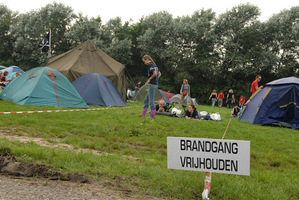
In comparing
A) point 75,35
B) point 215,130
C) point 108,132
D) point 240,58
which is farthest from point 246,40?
point 108,132

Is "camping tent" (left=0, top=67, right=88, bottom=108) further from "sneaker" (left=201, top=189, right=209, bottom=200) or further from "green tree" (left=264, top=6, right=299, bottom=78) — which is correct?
"green tree" (left=264, top=6, right=299, bottom=78)

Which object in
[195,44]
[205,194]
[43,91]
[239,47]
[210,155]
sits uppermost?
[195,44]

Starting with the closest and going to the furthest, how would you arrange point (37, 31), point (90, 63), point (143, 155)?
point (143, 155) < point (90, 63) < point (37, 31)

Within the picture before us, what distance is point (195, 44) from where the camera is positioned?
4197 cm

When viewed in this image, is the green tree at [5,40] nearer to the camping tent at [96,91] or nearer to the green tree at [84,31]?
the green tree at [84,31]

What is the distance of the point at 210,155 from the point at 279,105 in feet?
32.2

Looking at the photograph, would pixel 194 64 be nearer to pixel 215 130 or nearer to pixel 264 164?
pixel 215 130

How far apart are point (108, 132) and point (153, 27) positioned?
123 ft

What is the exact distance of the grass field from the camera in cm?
403

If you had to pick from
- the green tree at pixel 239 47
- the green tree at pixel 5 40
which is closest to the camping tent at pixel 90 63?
the green tree at pixel 239 47

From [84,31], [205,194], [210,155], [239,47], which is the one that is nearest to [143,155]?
[205,194]

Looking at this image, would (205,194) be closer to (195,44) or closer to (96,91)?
(96,91)

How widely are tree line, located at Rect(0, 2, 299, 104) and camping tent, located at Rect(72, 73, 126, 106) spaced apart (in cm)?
2132

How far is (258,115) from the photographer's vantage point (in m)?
12.2
